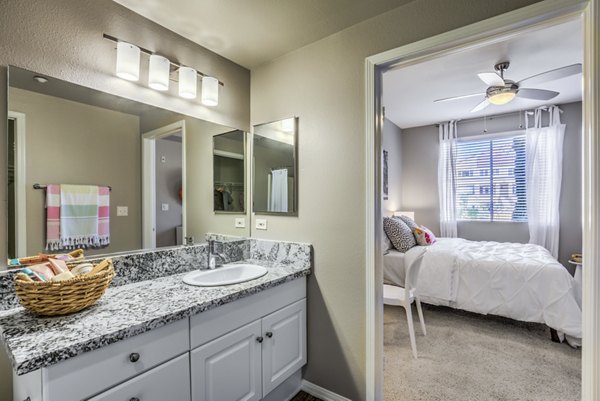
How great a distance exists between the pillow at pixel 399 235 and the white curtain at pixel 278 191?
6.51 feet

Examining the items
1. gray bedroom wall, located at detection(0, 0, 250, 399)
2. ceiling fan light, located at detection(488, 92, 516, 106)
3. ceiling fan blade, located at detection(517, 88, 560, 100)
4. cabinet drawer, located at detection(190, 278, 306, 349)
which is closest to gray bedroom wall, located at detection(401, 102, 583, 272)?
ceiling fan blade, located at detection(517, 88, 560, 100)

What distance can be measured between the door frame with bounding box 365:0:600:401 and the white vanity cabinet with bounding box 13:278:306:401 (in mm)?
497

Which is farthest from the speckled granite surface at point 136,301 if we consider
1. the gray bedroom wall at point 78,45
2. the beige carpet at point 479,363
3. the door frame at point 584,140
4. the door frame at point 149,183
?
the beige carpet at point 479,363

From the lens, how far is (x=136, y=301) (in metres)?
1.26

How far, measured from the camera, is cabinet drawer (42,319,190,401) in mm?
865

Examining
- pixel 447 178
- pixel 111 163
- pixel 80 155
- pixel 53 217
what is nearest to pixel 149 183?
pixel 111 163

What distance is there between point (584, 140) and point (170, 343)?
6.35 ft

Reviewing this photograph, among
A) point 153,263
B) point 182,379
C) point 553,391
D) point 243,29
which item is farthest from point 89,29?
point 553,391

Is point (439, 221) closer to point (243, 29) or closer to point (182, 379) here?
point (243, 29)

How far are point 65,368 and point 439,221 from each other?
17.1ft

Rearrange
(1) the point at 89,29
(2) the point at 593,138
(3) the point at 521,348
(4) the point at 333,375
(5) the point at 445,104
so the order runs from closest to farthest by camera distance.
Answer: (2) the point at 593,138, (1) the point at 89,29, (4) the point at 333,375, (3) the point at 521,348, (5) the point at 445,104

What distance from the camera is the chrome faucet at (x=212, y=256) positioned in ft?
6.24

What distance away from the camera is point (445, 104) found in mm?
3926

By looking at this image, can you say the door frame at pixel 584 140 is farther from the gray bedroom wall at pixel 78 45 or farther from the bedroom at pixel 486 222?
the gray bedroom wall at pixel 78 45
